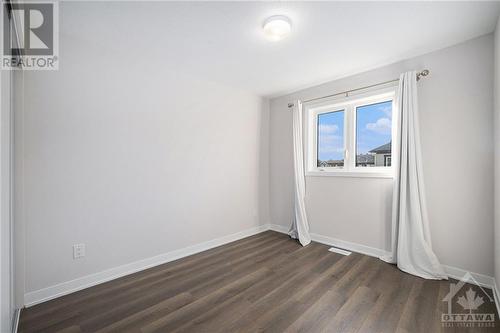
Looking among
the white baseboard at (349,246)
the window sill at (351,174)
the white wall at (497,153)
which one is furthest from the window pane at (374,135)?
the white baseboard at (349,246)

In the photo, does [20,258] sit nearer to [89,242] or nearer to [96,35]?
[89,242]

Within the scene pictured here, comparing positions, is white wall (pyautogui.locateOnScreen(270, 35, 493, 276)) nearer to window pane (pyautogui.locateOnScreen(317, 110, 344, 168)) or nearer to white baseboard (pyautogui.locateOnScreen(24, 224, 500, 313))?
white baseboard (pyautogui.locateOnScreen(24, 224, 500, 313))

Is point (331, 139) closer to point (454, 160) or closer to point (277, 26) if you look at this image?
point (454, 160)

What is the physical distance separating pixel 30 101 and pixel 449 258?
166 inches

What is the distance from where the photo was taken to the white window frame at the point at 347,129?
2.77 m

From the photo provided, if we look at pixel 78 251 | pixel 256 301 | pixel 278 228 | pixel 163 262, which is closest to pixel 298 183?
pixel 278 228

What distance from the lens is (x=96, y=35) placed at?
204 centimetres

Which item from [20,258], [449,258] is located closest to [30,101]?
[20,258]

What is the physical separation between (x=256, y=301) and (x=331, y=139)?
8.21 ft

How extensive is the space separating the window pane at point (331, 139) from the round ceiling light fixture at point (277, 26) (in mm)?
1741

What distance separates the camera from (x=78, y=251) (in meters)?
2.07

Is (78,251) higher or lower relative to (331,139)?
lower
